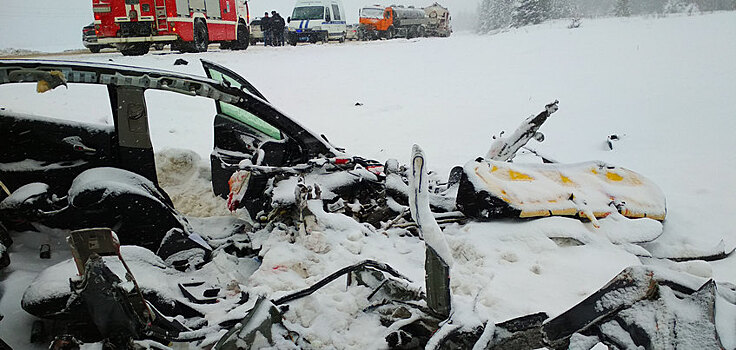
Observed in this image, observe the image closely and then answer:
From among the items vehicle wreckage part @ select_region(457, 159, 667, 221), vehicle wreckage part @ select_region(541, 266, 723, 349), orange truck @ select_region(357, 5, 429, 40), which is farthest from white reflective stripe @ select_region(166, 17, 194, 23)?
vehicle wreckage part @ select_region(541, 266, 723, 349)

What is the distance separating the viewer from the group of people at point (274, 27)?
21125 millimetres

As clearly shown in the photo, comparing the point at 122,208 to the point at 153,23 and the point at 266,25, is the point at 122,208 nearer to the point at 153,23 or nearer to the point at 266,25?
the point at 153,23

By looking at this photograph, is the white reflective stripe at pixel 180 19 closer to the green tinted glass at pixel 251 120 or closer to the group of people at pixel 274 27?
the group of people at pixel 274 27

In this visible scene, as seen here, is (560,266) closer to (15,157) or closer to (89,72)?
(89,72)

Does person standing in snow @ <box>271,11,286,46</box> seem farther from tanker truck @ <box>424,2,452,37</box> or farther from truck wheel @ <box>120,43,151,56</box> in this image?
tanker truck @ <box>424,2,452,37</box>

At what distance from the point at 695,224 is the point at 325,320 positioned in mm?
3592

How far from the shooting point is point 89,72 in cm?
300

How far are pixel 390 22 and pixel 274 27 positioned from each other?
30.2ft

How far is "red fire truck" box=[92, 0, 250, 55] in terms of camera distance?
13680 mm

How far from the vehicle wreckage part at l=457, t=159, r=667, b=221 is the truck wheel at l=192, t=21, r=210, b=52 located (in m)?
14.1

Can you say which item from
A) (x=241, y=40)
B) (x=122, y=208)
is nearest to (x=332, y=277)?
(x=122, y=208)

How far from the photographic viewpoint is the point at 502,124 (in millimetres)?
9156

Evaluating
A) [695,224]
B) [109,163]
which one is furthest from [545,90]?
[109,163]

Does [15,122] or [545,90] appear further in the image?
[545,90]
